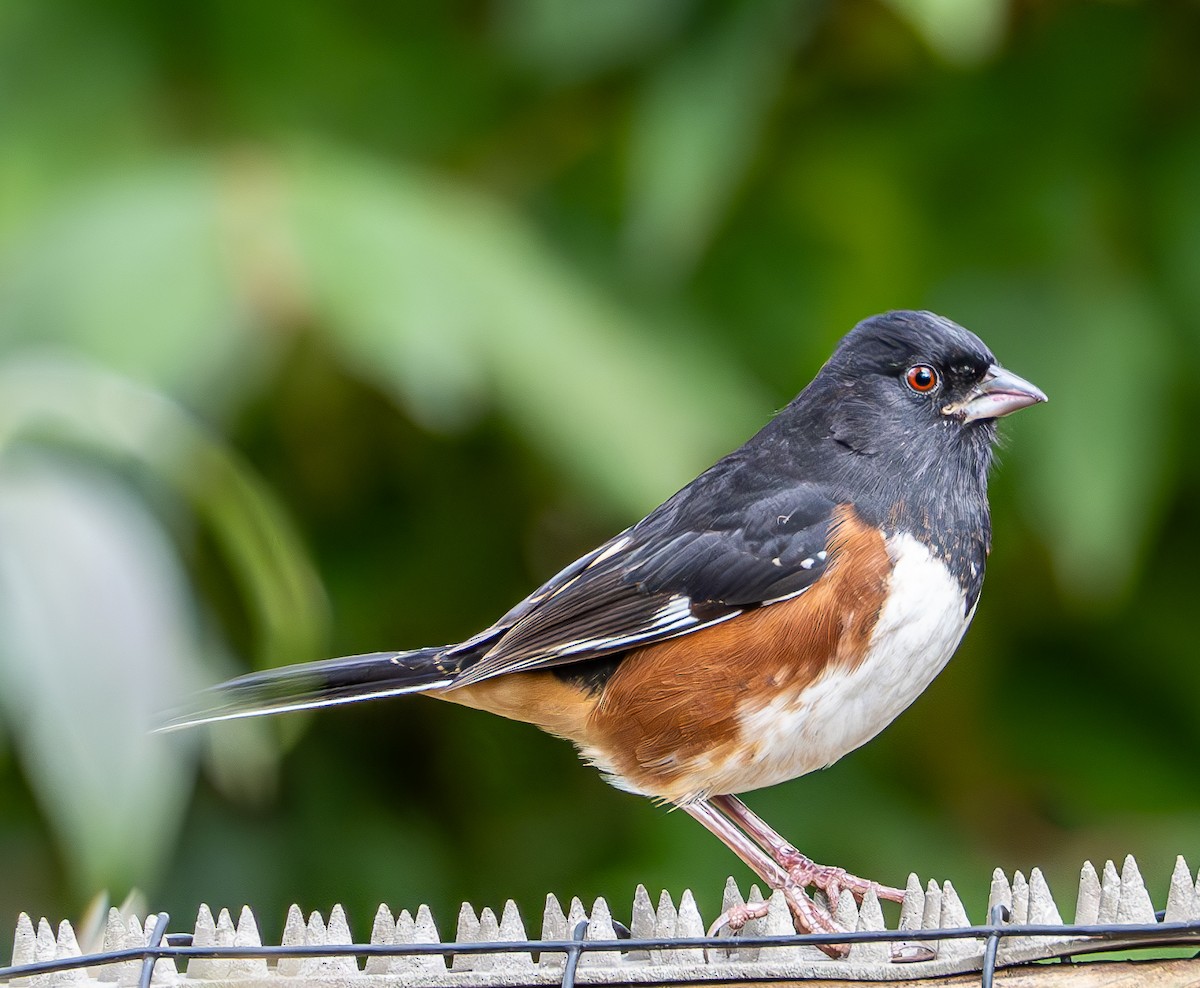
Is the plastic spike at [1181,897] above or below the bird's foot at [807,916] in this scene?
below

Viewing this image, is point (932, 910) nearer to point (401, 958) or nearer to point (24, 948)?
point (401, 958)

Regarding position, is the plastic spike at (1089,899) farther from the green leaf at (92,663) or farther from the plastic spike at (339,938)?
the green leaf at (92,663)

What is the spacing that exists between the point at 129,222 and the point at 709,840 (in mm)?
1595

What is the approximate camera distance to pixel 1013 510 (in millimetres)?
3139

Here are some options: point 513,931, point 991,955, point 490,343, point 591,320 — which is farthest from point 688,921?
point 591,320

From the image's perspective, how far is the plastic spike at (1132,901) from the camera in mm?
1318

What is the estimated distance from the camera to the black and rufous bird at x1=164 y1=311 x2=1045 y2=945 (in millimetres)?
2031

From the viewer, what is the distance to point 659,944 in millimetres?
1362

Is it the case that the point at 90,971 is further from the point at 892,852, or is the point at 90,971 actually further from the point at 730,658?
the point at 892,852

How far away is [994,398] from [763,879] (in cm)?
77

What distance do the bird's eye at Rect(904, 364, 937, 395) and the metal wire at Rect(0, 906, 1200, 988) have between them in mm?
1019

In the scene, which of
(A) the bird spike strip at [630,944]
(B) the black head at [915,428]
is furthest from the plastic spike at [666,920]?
(B) the black head at [915,428]

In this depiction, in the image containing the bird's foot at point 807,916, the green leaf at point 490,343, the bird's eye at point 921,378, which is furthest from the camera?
the green leaf at point 490,343

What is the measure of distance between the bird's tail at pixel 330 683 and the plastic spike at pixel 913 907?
848 millimetres
